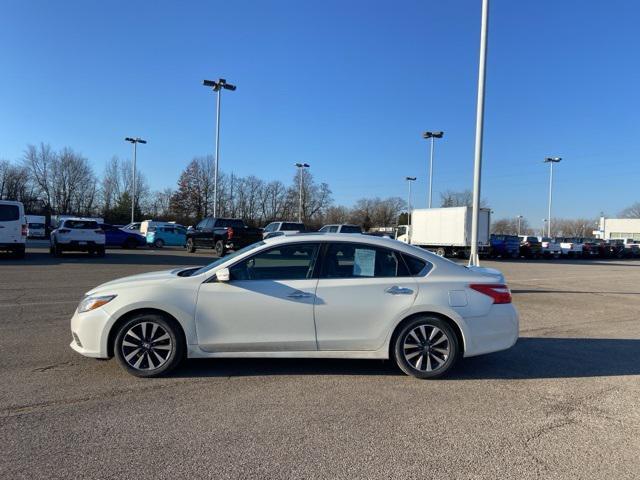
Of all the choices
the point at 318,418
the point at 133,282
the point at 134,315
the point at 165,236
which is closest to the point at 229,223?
the point at 165,236

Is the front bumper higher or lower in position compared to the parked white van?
lower

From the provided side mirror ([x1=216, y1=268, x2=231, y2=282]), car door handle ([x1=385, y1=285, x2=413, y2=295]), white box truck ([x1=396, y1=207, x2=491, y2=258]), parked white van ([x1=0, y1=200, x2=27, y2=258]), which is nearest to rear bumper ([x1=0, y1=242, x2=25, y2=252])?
parked white van ([x1=0, y1=200, x2=27, y2=258])

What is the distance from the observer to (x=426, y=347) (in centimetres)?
546

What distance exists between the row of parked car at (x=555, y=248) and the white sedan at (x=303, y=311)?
113ft

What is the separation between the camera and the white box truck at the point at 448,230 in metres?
32.4

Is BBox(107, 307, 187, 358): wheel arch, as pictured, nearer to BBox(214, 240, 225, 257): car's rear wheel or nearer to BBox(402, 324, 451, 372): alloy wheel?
BBox(402, 324, 451, 372): alloy wheel

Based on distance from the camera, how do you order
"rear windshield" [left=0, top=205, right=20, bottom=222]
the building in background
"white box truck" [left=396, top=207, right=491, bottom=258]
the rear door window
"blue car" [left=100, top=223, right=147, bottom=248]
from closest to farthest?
the rear door window < "rear windshield" [left=0, top=205, right=20, bottom=222] < "white box truck" [left=396, top=207, right=491, bottom=258] < "blue car" [left=100, top=223, right=147, bottom=248] < the building in background

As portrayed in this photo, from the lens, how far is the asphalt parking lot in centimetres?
350

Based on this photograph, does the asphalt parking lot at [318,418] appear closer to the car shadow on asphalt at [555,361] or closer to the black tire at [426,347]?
the car shadow on asphalt at [555,361]

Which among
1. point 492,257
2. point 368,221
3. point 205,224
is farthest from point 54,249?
point 368,221

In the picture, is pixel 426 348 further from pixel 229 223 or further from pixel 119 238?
pixel 119 238

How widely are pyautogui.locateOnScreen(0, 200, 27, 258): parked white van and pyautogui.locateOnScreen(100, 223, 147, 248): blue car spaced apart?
13.0m

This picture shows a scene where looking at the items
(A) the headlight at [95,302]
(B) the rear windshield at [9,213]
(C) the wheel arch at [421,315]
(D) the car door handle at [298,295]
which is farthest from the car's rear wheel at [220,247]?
(C) the wheel arch at [421,315]

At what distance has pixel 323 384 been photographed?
526 centimetres
